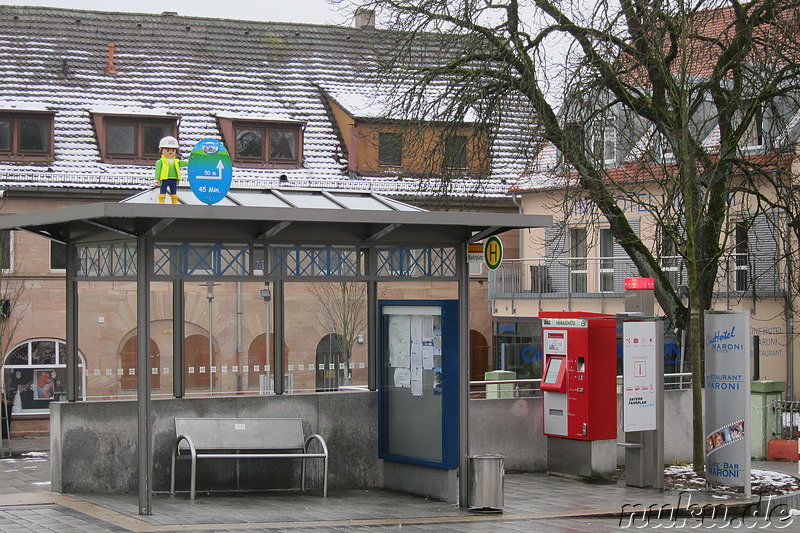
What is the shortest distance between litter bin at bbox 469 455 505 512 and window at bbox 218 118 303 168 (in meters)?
22.1

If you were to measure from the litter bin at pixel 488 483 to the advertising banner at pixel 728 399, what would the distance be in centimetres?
349

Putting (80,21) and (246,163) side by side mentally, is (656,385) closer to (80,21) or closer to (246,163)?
(246,163)

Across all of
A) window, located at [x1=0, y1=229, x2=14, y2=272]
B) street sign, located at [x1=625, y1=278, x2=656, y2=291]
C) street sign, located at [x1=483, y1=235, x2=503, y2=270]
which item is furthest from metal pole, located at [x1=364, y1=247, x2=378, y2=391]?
window, located at [x1=0, y1=229, x2=14, y2=272]

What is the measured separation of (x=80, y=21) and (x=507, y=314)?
1509 centimetres

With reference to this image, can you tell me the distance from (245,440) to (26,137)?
2025 cm

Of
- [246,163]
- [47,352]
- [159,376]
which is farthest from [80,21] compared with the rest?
[159,376]

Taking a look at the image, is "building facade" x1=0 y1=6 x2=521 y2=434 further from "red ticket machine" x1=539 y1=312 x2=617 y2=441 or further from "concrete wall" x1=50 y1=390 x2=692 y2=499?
"red ticket machine" x1=539 y1=312 x2=617 y2=441

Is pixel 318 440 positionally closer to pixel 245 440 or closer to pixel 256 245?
pixel 245 440

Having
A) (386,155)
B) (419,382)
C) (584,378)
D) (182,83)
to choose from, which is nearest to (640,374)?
(584,378)

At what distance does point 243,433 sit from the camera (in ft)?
47.1

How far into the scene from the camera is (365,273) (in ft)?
46.2

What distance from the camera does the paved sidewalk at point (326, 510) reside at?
11.6 meters

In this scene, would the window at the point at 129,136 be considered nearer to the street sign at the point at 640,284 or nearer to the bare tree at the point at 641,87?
the bare tree at the point at 641,87

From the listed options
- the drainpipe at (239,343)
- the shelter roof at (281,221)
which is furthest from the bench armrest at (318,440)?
the shelter roof at (281,221)
